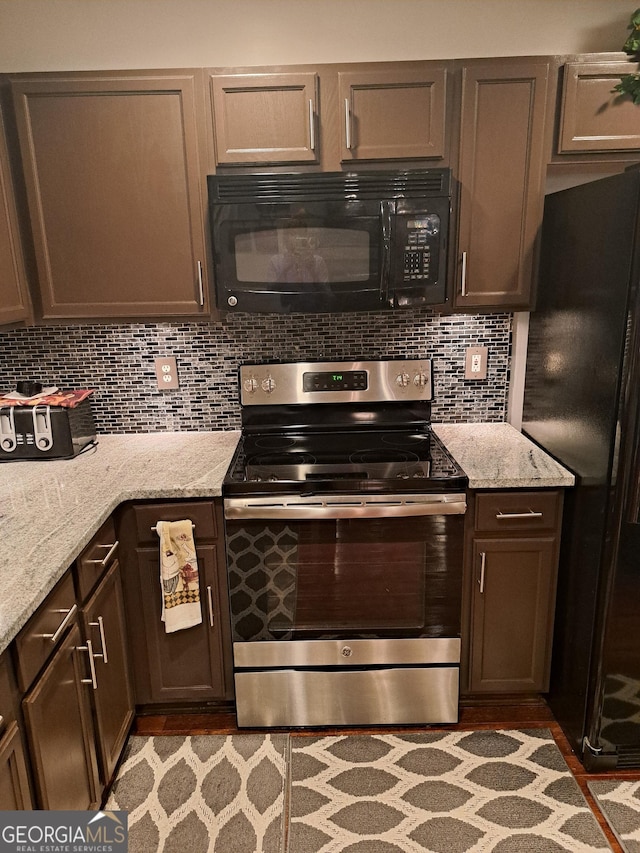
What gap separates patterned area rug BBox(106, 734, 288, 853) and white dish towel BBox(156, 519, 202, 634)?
0.43 m

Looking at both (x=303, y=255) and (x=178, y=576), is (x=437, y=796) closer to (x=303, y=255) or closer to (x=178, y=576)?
(x=178, y=576)

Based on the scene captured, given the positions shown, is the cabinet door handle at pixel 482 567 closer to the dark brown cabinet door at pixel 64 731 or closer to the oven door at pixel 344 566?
the oven door at pixel 344 566

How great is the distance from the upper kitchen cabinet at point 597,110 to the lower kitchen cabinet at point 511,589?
119cm

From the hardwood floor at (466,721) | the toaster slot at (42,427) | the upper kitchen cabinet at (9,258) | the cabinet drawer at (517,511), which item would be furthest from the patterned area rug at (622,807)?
A: the upper kitchen cabinet at (9,258)

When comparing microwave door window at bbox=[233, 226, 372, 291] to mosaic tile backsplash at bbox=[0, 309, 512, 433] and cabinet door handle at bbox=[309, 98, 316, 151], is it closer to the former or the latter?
cabinet door handle at bbox=[309, 98, 316, 151]

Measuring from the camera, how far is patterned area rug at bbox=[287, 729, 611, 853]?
1.71 metres

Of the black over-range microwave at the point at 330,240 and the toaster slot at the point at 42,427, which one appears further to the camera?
the toaster slot at the point at 42,427

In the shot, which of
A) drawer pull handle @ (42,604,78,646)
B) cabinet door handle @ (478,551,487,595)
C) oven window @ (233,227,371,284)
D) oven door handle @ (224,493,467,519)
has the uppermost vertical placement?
oven window @ (233,227,371,284)

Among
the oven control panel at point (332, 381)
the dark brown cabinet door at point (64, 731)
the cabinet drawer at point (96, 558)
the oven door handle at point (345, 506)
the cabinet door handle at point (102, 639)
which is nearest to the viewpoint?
the dark brown cabinet door at point (64, 731)

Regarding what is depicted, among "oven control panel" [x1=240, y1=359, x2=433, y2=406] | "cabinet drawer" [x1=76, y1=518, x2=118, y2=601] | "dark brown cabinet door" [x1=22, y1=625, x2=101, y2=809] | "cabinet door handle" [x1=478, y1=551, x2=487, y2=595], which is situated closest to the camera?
"dark brown cabinet door" [x1=22, y1=625, x2=101, y2=809]

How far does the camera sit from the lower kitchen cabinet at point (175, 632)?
78.2 inches

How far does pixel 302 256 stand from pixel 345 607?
4.00 feet

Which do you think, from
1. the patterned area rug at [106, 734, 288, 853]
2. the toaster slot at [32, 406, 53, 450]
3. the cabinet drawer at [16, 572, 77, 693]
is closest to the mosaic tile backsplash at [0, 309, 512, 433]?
the toaster slot at [32, 406, 53, 450]

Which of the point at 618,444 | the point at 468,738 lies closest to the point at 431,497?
the point at 618,444
